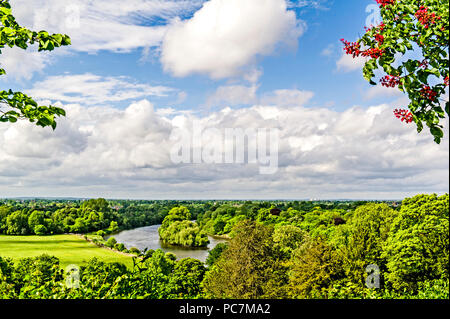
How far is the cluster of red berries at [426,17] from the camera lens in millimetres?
3469

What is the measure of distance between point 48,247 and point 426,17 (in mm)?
19046

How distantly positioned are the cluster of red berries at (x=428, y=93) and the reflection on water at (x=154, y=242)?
34.8m

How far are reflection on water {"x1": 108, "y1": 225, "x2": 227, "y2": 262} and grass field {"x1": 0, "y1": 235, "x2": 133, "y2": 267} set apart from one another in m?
17.1

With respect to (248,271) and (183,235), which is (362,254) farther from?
(183,235)

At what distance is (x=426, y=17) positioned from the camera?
3486 millimetres

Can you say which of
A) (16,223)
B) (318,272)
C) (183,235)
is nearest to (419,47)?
(318,272)

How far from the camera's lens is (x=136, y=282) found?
4.17 metres

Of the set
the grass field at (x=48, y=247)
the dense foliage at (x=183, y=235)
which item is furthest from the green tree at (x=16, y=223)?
the dense foliage at (x=183, y=235)

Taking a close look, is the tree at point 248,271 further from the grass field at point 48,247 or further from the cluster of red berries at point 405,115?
the cluster of red berries at point 405,115

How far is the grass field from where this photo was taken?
16.1 meters

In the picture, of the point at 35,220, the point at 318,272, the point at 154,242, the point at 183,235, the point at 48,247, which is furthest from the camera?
the point at 154,242

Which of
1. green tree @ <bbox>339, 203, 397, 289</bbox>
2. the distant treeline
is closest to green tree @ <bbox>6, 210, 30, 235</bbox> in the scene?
the distant treeline
